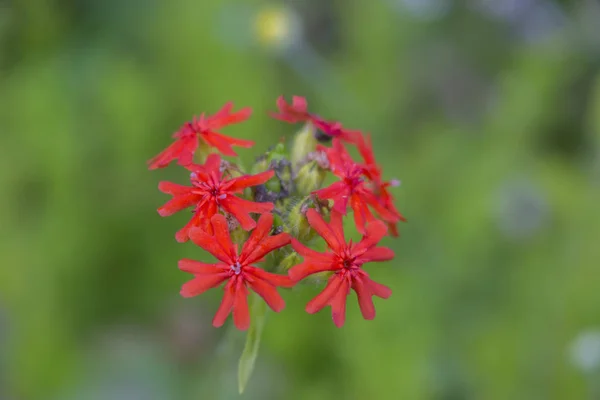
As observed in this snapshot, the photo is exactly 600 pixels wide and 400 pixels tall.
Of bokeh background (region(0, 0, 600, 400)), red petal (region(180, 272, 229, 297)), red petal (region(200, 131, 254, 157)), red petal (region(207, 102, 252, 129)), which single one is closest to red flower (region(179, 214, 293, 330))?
red petal (region(180, 272, 229, 297))

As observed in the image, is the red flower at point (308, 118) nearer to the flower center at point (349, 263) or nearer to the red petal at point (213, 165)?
the red petal at point (213, 165)

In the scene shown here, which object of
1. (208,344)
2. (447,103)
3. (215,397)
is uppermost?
(447,103)

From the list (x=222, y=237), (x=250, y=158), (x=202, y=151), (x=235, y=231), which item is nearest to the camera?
(x=222, y=237)

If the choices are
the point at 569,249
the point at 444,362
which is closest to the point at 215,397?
the point at 444,362

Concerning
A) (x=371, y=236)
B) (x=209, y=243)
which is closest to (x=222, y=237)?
(x=209, y=243)

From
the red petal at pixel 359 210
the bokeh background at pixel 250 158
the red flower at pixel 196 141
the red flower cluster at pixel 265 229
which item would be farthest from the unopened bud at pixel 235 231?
the bokeh background at pixel 250 158

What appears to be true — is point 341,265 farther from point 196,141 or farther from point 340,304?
point 196,141

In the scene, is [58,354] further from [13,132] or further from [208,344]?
[13,132]
